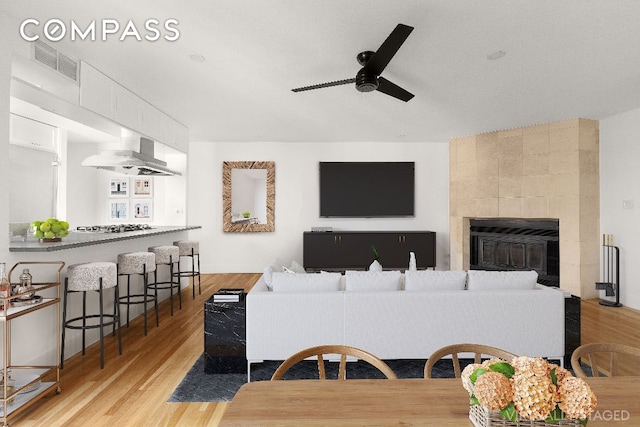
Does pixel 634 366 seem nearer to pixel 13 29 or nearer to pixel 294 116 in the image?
pixel 294 116

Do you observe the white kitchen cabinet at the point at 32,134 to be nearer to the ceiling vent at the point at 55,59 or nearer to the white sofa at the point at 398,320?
the ceiling vent at the point at 55,59

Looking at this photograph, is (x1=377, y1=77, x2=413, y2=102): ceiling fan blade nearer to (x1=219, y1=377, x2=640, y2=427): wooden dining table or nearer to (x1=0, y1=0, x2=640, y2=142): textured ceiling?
(x1=0, y1=0, x2=640, y2=142): textured ceiling

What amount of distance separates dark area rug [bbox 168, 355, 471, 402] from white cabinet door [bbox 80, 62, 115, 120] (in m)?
2.64

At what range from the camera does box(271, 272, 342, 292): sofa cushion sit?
9.19 ft

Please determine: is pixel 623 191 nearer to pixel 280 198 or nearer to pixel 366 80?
pixel 366 80

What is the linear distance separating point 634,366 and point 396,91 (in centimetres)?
306

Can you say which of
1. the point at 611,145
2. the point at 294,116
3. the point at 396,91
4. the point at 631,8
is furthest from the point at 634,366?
the point at 294,116

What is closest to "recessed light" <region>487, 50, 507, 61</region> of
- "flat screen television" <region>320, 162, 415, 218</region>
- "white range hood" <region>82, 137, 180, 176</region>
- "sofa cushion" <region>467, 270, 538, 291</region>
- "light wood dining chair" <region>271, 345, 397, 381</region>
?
"sofa cushion" <region>467, 270, 538, 291</region>

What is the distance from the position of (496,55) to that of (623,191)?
3.19 meters

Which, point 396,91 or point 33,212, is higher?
point 396,91

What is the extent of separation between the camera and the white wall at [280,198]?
280 inches

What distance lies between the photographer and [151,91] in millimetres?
4301

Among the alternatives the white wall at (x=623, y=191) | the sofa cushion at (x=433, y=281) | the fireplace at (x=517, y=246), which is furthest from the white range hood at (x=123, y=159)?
the white wall at (x=623, y=191)

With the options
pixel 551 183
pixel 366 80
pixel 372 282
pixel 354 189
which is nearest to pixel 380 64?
pixel 366 80
